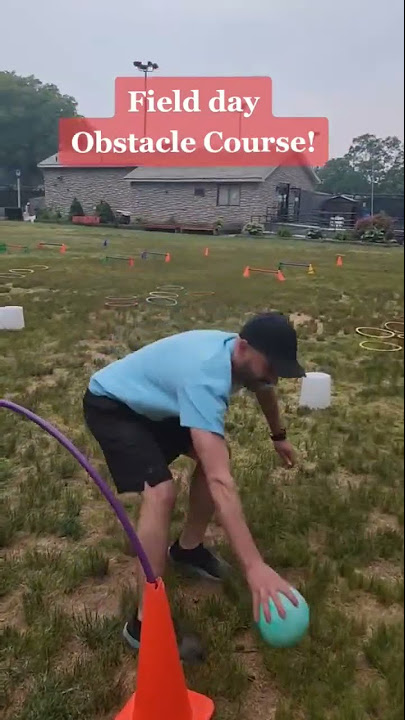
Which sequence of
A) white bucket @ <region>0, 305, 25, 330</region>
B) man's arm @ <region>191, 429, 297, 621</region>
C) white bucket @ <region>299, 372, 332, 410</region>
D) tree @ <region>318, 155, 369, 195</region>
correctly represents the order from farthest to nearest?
1. white bucket @ <region>299, 372, 332, 410</region>
2. white bucket @ <region>0, 305, 25, 330</region>
3. tree @ <region>318, 155, 369, 195</region>
4. man's arm @ <region>191, 429, 297, 621</region>

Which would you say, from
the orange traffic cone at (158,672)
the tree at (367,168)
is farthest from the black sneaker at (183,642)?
the tree at (367,168)

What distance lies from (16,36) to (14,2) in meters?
0.08

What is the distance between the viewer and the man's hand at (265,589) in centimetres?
120

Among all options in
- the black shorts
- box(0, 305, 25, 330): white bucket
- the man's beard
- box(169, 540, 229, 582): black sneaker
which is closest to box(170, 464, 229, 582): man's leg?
box(169, 540, 229, 582): black sneaker

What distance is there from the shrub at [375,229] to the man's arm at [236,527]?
1.65 ft

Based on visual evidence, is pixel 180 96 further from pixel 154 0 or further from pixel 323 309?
pixel 323 309

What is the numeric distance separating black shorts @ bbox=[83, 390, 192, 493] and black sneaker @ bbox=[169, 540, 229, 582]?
0.37 meters

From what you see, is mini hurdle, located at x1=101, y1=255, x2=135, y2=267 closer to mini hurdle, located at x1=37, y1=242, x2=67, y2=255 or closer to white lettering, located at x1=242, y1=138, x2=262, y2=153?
mini hurdle, located at x1=37, y1=242, x2=67, y2=255

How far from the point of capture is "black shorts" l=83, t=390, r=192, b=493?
1631mm

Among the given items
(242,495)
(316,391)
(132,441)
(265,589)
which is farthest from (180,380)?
(316,391)

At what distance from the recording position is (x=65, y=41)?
6.30 ft

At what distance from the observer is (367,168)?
60.4 inches

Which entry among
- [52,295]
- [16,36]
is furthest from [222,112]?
[52,295]

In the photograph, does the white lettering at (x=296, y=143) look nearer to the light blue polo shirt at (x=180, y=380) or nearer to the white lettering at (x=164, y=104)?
the white lettering at (x=164, y=104)
